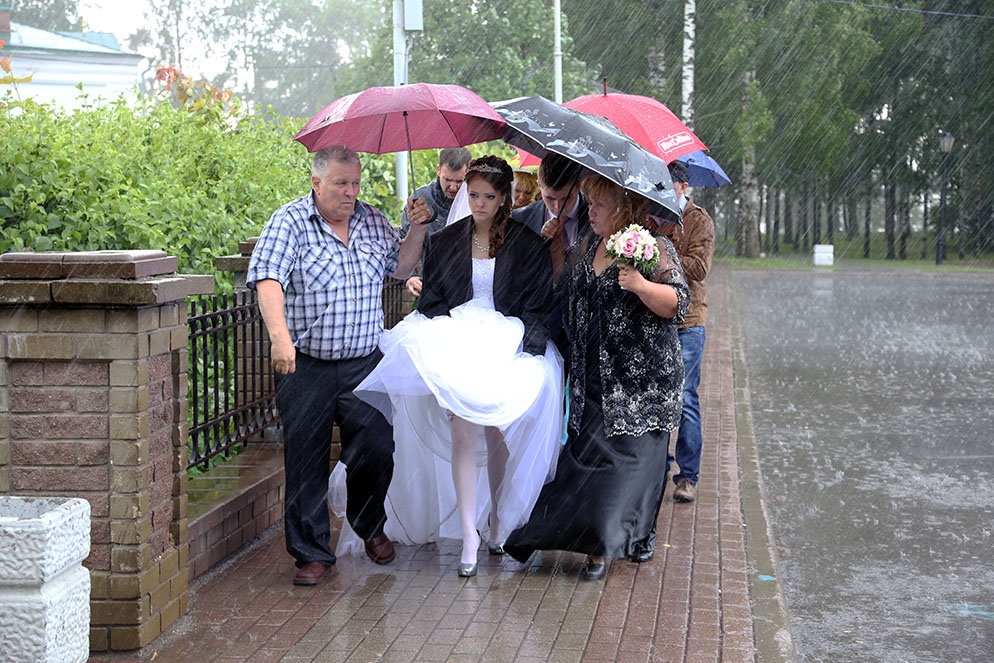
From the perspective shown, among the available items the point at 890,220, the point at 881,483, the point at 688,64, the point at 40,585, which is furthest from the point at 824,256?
the point at 40,585

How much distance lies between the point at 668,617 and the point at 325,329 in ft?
6.91

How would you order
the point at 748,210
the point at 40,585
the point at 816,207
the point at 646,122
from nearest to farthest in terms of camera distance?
the point at 40,585
the point at 646,122
the point at 748,210
the point at 816,207

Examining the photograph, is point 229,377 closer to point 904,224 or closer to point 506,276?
point 506,276

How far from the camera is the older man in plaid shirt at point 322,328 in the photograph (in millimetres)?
5777

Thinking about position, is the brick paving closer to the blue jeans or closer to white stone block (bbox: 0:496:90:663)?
the blue jeans

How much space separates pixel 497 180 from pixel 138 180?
2886 mm

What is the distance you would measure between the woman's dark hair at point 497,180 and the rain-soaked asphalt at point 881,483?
7.86 feet

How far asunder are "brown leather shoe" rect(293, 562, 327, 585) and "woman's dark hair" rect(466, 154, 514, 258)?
1.82 meters

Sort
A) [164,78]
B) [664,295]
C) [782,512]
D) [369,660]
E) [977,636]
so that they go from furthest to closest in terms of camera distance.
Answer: [164,78], [782,512], [664,295], [977,636], [369,660]

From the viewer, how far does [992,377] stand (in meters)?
14.2

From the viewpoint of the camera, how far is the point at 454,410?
5.87 metres

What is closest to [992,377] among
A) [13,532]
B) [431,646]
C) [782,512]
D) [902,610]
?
[782,512]

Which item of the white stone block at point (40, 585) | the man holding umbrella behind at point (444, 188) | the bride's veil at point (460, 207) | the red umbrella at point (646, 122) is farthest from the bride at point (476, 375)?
the white stone block at point (40, 585)

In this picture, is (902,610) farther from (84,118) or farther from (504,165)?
(84,118)
